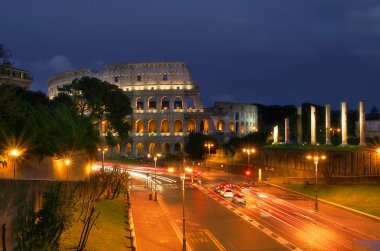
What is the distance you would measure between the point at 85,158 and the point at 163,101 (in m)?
72.4

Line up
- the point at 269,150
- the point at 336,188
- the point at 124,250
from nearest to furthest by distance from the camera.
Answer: the point at 124,250, the point at 336,188, the point at 269,150

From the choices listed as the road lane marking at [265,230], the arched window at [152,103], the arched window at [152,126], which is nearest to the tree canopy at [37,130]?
the road lane marking at [265,230]

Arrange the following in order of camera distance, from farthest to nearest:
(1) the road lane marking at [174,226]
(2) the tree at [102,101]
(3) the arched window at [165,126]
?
(3) the arched window at [165,126] < (2) the tree at [102,101] < (1) the road lane marking at [174,226]

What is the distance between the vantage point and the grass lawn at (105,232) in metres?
21.1

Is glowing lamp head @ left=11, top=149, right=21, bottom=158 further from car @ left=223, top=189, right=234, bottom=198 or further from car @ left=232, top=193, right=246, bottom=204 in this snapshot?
car @ left=223, top=189, right=234, bottom=198

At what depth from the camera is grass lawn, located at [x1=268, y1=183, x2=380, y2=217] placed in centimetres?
3803

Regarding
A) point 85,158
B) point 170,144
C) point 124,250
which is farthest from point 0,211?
point 170,144

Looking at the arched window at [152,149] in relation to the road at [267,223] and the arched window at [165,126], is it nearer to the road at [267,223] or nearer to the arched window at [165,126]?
the arched window at [165,126]

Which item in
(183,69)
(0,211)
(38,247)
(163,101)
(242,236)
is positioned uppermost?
(183,69)

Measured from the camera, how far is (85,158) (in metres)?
51.9

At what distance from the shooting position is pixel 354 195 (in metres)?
42.3

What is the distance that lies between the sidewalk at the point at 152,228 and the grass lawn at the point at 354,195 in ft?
51.1

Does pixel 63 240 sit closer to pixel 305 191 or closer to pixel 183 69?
pixel 305 191

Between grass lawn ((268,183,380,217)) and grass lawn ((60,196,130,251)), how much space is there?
752 inches
